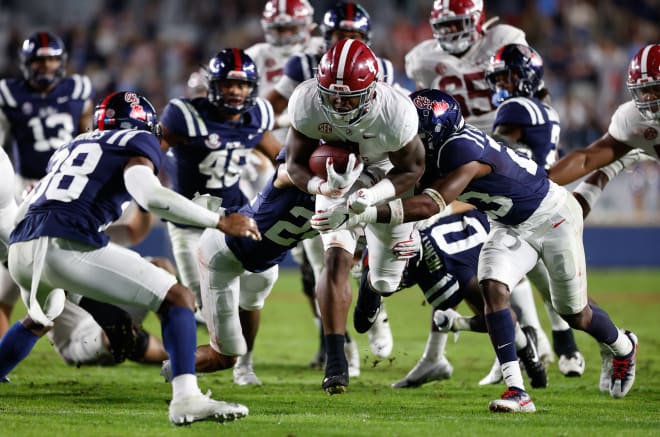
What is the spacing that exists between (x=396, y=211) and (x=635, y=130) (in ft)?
7.34

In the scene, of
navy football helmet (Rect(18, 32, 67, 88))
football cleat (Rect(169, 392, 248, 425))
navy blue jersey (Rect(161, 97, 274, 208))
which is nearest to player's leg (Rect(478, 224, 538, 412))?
football cleat (Rect(169, 392, 248, 425))

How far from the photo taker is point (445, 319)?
6270 mm

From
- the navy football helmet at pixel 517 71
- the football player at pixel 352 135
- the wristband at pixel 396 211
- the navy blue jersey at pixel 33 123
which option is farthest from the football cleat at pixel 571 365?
the navy blue jersey at pixel 33 123

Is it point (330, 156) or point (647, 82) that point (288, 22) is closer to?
point (647, 82)

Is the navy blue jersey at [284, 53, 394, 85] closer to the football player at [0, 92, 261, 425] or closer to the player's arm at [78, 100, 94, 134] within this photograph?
the player's arm at [78, 100, 94, 134]

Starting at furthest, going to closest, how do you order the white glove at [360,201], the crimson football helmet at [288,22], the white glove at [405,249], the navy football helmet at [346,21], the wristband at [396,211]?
the crimson football helmet at [288,22] < the navy football helmet at [346,21] < the white glove at [405,249] < the wristband at [396,211] < the white glove at [360,201]

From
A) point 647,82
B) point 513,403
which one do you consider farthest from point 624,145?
point 513,403

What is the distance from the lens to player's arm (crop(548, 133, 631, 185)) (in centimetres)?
639

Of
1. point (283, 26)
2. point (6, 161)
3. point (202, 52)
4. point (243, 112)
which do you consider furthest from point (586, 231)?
point (6, 161)

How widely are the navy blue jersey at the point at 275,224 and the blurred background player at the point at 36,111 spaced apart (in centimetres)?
292

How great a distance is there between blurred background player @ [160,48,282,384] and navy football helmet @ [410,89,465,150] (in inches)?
65.0

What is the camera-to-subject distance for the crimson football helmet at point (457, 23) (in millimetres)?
7293

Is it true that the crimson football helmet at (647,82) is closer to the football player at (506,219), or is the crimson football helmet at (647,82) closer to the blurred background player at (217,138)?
the football player at (506,219)

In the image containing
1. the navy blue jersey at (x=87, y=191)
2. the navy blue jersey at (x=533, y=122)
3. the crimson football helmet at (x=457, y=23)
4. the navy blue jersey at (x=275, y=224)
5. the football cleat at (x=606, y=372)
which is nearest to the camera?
the navy blue jersey at (x=87, y=191)
